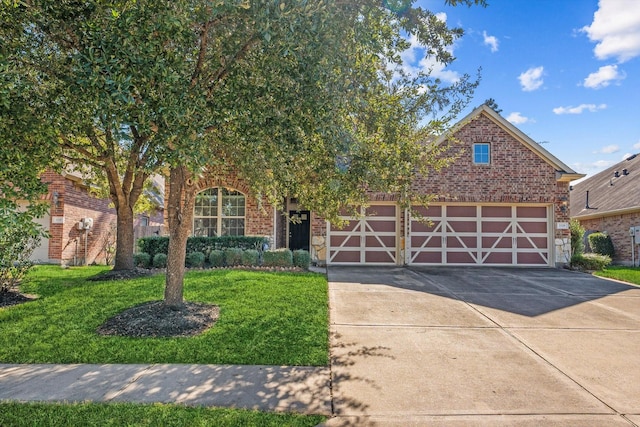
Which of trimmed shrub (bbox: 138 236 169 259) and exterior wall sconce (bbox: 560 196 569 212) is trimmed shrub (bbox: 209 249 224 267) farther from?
exterior wall sconce (bbox: 560 196 569 212)

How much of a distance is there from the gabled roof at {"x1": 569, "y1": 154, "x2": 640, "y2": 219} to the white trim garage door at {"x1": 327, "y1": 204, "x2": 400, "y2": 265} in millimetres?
11270

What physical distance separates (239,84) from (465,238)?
1149 cm

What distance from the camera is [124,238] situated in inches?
406

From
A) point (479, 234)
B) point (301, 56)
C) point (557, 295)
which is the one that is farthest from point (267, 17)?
point (479, 234)

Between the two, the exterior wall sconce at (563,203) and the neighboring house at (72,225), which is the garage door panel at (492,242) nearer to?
the exterior wall sconce at (563,203)

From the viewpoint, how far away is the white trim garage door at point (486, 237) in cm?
1391

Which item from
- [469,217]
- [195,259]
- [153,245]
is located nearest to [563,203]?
[469,217]

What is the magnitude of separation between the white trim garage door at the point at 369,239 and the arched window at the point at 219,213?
3401 millimetres

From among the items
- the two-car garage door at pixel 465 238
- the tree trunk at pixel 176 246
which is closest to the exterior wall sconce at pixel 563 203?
the two-car garage door at pixel 465 238

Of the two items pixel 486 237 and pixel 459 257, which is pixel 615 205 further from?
pixel 459 257

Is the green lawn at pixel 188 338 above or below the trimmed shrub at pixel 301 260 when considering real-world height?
below

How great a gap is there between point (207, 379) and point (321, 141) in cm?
324

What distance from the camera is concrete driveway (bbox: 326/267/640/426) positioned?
3.50m

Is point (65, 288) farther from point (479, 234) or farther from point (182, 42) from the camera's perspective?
point (479, 234)
